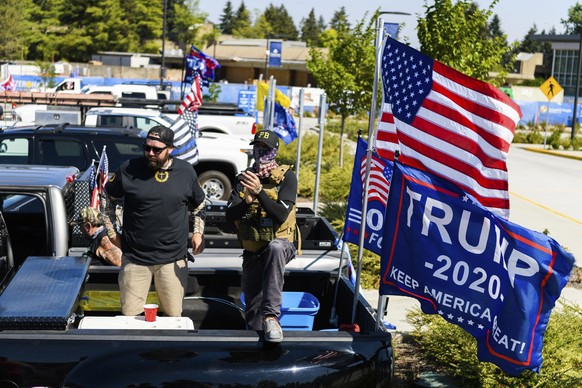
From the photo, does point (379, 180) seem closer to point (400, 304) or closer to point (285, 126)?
point (400, 304)

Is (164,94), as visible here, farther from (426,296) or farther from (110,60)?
(110,60)

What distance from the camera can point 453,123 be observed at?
4.50 meters

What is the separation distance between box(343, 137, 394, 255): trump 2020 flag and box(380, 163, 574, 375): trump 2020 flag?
1.72 m

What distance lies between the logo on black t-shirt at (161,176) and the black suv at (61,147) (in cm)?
660

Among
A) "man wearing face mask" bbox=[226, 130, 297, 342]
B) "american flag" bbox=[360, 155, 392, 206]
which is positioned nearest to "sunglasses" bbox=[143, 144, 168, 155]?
"man wearing face mask" bbox=[226, 130, 297, 342]

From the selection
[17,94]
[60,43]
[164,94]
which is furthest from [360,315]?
[60,43]

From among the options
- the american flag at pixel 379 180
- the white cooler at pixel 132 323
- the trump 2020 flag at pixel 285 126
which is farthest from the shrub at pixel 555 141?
the white cooler at pixel 132 323

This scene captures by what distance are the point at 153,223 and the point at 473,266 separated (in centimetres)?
207

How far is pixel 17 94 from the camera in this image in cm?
1788

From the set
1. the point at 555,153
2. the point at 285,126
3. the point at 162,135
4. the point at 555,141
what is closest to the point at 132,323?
the point at 162,135

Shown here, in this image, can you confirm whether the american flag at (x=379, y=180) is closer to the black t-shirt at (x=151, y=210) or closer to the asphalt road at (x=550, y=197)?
the black t-shirt at (x=151, y=210)

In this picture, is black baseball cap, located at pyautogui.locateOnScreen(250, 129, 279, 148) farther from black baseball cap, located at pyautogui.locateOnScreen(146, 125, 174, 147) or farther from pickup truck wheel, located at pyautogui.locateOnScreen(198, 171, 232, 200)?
pickup truck wheel, located at pyautogui.locateOnScreen(198, 171, 232, 200)

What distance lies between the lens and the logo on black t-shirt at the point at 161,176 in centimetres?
518

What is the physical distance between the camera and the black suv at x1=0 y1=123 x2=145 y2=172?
38.1 feet
